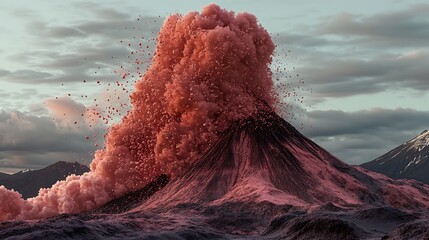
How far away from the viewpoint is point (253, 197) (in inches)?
2800

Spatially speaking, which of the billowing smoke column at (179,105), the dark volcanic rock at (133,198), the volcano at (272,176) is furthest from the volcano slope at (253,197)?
the billowing smoke column at (179,105)

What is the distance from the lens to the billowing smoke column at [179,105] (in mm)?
85125

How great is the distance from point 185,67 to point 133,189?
17.6 metres

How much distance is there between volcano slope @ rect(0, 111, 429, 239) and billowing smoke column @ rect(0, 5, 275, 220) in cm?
279

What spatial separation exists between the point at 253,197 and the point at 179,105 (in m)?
19.1

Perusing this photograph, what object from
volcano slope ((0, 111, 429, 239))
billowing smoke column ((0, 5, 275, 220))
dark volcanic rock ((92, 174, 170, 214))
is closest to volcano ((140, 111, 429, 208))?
volcano slope ((0, 111, 429, 239))

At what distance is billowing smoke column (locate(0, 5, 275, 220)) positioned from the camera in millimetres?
85125

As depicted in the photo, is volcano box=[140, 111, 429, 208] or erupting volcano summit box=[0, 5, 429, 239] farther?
erupting volcano summit box=[0, 5, 429, 239]

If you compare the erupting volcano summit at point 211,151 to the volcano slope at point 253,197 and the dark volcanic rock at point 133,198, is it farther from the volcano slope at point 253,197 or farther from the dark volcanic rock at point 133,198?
the dark volcanic rock at point 133,198

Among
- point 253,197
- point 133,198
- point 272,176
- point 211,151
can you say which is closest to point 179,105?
point 211,151

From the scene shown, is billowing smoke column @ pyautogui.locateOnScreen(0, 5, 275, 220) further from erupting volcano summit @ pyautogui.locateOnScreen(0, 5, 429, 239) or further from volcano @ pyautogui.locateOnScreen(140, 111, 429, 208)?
volcano @ pyautogui.locateOnScreen(140, 111, 429, 208)

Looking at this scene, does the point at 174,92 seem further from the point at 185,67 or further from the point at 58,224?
the point at 58,224

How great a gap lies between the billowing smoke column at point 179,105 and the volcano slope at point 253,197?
279 centimetres

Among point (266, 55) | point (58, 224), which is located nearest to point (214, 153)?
point (266, 55)
